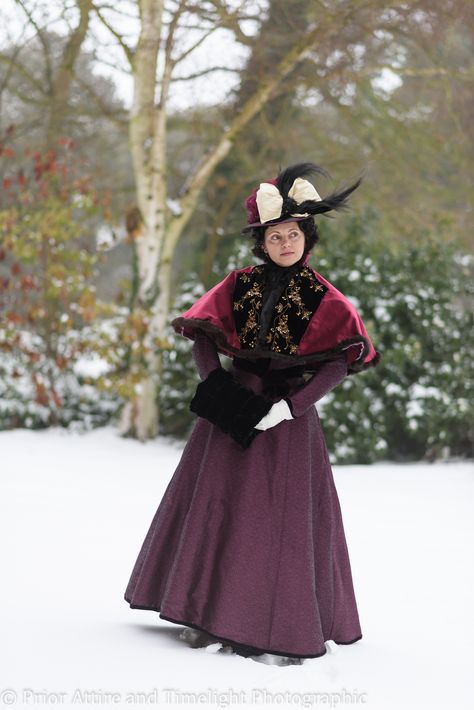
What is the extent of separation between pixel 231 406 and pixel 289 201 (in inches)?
30.1

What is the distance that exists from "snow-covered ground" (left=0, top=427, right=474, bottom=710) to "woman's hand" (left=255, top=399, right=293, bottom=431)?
0.78m

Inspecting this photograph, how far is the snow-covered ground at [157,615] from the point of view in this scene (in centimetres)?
276

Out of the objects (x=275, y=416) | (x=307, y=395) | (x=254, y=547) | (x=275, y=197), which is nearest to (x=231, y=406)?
(x=275, y=416)

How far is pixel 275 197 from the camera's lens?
126 inches

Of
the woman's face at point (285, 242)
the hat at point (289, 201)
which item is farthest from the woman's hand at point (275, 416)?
the hat at point (289, 201)

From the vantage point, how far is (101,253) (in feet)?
29.8

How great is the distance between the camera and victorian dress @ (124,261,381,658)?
3.02 meters

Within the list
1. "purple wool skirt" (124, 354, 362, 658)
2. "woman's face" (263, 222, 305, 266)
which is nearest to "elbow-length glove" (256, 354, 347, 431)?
"purple wool skirt" (124, 354, 362, 658)

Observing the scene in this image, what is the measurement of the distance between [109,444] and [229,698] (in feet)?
20.3

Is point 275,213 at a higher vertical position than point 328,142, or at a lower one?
lower

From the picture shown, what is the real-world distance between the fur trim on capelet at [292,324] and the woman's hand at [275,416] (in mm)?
190

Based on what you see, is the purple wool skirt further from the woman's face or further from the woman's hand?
the woman's face

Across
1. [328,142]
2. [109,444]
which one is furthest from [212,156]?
[109,444]

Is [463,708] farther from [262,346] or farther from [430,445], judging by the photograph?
[430,445]
